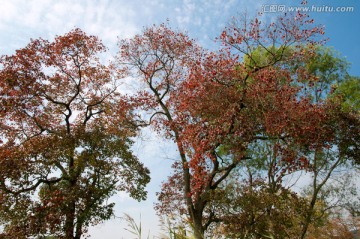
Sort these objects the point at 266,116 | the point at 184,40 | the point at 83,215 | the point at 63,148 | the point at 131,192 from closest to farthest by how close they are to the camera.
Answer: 1. the point at 266,116
2. the point at 83,215
3. the point at 63,148
4. the point at 131,192
5. the point at 184,40

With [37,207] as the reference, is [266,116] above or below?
above

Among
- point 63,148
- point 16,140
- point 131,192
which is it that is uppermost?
point 16,140

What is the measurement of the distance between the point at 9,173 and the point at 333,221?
3353 cm

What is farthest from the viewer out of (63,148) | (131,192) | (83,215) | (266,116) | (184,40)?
(184,40)

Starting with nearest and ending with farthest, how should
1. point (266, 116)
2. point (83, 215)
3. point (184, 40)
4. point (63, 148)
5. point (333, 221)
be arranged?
point (266, 116) < point (83, 215) < point (63, 148) < point (184, 40) < point (333, 221)

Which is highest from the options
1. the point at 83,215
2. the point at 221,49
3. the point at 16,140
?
the point at 221,49

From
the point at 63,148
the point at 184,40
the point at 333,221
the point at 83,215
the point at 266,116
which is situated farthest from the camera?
the point at 333,221

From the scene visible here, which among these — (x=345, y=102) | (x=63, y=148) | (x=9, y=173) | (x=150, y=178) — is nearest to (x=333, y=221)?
(x=345, y=102)

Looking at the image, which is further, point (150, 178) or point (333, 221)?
point (333, 221)

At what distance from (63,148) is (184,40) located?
9927 mm

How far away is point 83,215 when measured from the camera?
52.7 feet

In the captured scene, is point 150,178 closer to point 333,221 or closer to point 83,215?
point 83,215

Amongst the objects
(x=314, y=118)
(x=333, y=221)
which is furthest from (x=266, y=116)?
(x=333, y=221)

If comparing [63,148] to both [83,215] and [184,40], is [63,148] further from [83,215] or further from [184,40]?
[184,40]
